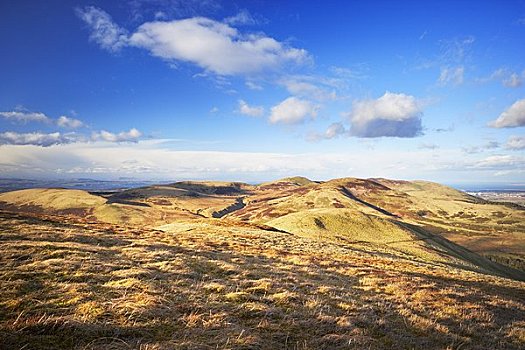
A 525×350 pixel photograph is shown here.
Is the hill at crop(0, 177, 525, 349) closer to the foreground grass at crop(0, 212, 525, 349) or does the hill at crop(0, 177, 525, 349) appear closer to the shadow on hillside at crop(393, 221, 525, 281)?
the foreground grass at crop(0, 212, 525, 349)

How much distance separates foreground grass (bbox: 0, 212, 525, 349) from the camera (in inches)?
332

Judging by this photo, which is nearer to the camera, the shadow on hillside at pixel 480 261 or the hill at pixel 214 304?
the hill at pixel 214 304

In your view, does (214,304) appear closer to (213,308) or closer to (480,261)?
(213,308)

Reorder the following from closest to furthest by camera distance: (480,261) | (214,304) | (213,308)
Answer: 1. (213,308)
2. (214,304)
3. (480,261)

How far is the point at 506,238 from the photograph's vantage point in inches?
5468

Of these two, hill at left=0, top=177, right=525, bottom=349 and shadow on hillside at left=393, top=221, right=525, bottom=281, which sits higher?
hill at left=0, top=177, right=525, bottom=349

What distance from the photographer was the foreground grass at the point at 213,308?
27.7 ft

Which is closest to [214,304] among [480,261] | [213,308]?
[213,308]

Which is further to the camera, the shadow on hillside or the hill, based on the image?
the shadow on hillside

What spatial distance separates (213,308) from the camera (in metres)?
11.2

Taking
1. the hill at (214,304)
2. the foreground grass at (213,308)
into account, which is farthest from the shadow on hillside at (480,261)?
the foreground grass at (213,308)

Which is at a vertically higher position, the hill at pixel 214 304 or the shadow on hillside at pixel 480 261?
the hill at pixel 214 304

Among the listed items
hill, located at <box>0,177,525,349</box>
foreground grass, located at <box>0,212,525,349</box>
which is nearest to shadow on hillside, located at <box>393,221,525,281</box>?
hill, located at <box>0,177,525,349</box>

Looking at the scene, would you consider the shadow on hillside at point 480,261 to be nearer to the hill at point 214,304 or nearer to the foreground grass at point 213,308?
the hill at point 214,304
